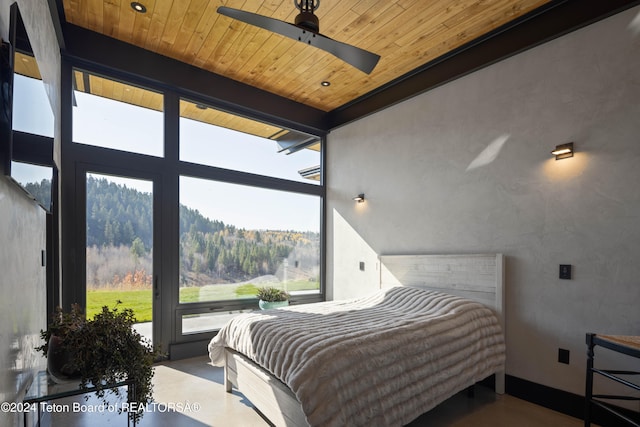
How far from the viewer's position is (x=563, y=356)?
275 centimetres

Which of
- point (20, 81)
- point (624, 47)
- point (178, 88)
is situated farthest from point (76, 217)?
point (624, 47)

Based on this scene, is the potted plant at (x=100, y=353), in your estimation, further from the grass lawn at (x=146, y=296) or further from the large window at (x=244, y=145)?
the large window at (x=244, y=145)

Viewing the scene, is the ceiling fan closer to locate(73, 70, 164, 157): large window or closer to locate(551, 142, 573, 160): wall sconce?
locate(551, 142, 573, 160): wall sconce

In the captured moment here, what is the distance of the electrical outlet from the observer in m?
2.73

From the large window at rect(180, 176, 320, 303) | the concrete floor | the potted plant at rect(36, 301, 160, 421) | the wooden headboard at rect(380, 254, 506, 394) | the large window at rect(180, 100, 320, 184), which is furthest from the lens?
the large window at rect(180, 100, 320, 184)

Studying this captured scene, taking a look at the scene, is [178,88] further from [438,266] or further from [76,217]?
[438,266]

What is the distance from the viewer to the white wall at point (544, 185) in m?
2.53

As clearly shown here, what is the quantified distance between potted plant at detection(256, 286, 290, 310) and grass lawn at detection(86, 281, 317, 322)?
21cm

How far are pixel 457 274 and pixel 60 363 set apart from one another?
320 centimetres

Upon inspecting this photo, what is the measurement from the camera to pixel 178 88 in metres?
3.94

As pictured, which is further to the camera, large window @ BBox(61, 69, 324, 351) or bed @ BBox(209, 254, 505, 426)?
large window @ BBox(61, 69, 324, 351)

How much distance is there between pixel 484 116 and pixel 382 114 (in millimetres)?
1431

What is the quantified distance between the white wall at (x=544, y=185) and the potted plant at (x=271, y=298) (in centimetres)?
157

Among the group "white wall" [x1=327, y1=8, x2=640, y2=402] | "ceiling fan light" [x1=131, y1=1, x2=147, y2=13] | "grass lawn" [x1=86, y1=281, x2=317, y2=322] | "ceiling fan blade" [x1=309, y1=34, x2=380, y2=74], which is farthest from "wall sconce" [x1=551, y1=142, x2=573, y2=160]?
"ceiling fan light" [x1=131, y1=1, x2=147, y2=13]
